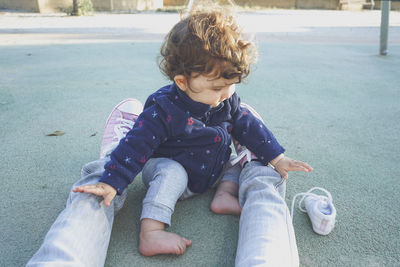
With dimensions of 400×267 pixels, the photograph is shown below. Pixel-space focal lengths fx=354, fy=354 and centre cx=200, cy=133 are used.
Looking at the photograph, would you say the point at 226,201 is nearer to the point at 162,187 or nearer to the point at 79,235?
the point at 162,187

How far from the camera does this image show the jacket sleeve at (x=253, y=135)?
3.87 feet

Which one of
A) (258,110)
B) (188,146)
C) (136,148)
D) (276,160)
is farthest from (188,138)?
(258,110)

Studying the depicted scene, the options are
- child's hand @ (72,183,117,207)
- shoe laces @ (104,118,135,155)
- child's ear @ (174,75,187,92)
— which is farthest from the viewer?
shoe laces @ (104,118,135,155)

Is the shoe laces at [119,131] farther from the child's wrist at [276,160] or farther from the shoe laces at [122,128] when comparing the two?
the child's wrist at [276,160]

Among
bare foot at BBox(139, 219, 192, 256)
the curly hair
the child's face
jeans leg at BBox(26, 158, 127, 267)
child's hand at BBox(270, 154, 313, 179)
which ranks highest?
the curly hair

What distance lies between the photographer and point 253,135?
1.20 metres

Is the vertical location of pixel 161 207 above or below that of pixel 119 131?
below

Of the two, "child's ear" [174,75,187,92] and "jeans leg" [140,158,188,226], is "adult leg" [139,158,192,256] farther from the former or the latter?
"child's ear" [174,75,187,92]

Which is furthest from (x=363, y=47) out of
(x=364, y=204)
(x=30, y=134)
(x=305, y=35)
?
(x=30, y=134)

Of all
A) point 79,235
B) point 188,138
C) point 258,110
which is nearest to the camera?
point 79,235

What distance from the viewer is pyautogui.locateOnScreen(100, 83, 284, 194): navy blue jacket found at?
1017 mm

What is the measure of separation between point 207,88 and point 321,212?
490 millimetres

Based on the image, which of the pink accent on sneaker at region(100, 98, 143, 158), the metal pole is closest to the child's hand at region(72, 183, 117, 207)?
the pink accent on sneaker at region(100, 98, 143, 158)

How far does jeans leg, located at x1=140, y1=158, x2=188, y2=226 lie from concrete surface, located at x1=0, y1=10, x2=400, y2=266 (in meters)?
0.09
